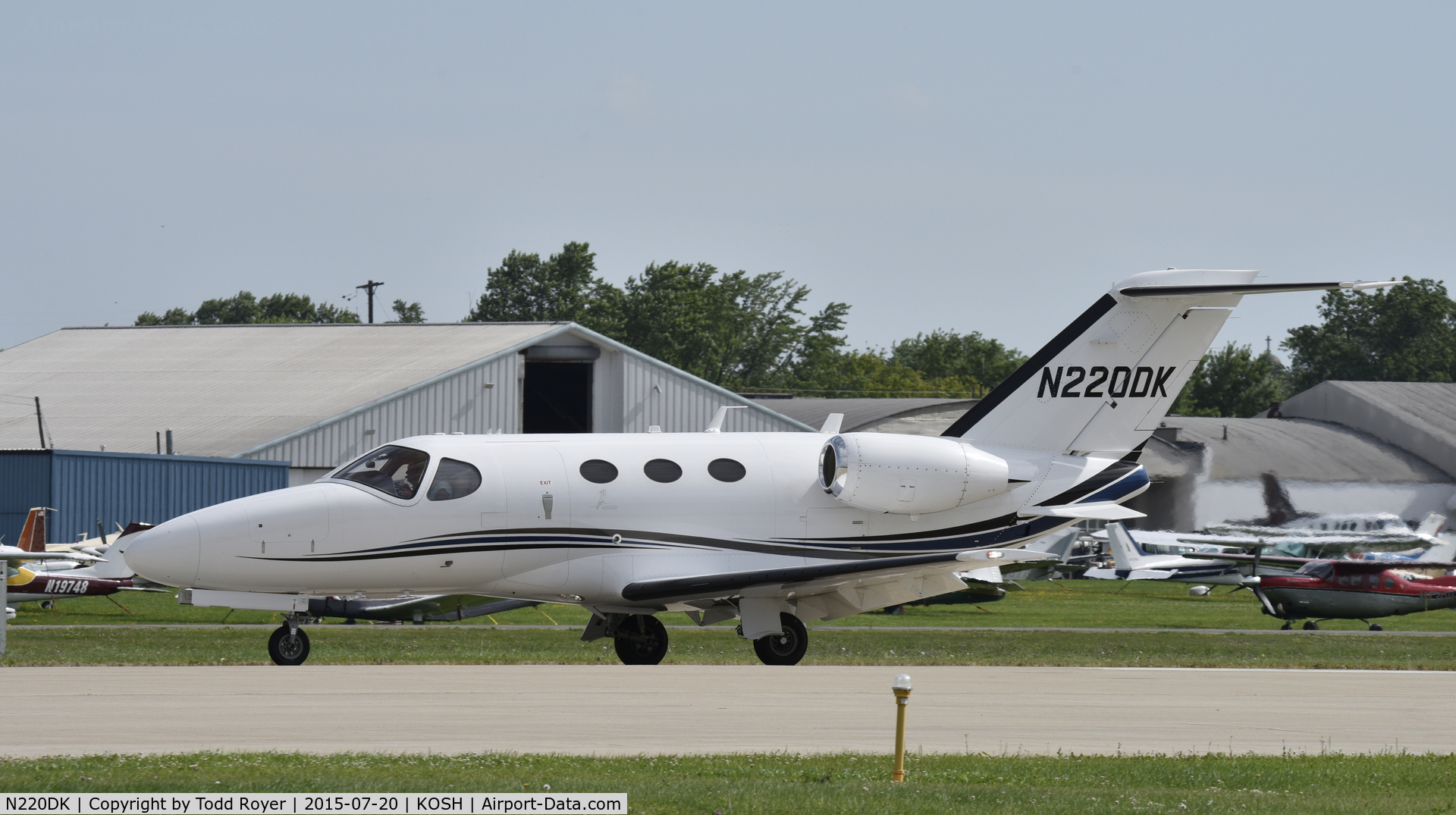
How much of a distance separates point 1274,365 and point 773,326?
72.4 meters

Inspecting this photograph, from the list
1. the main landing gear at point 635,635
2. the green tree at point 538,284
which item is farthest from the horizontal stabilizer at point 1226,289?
the green tree at point 538,284

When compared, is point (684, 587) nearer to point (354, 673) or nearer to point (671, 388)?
point (354, 673)

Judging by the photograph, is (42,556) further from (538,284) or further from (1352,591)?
(538,284)

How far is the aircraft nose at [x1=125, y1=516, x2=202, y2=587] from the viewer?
17.9 meters

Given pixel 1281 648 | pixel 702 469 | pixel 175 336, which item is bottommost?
pixel 1281 648

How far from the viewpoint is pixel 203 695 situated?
14797mm

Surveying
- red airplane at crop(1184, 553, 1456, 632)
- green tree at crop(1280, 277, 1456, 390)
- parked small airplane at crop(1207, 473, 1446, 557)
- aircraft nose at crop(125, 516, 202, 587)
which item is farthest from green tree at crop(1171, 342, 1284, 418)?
aircraft nose at crop(125, 516, 202, 587)

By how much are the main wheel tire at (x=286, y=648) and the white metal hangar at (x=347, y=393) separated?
20683 millimetres

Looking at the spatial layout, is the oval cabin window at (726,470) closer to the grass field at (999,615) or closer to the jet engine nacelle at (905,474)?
the jet engine nacelle at (905,474)

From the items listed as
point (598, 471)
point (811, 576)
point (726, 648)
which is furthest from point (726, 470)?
point (726, 648)

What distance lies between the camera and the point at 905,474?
1945cm

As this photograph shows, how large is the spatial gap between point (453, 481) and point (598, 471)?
1734 mm

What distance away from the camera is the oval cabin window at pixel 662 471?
19.3 m

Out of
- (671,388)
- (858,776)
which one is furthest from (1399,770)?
(671,388)
